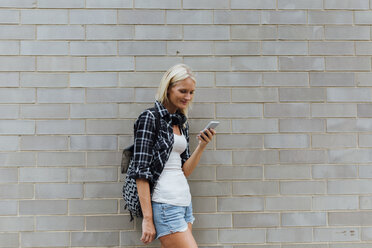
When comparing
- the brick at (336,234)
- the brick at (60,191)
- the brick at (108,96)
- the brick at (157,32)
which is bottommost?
the brick at (336,234)

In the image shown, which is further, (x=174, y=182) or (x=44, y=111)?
(x=44, y=111)

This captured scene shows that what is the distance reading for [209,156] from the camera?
338cm

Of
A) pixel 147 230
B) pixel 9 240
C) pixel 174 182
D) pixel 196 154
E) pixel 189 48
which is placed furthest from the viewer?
pixel 189 48

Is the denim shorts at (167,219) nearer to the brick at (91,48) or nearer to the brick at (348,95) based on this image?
the brick at (91,48)

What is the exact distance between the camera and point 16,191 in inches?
130

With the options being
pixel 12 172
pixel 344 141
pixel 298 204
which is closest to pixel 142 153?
pixel 12 172

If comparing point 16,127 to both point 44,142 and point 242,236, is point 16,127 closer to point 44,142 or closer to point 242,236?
point 44,142

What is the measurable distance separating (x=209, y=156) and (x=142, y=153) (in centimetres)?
101

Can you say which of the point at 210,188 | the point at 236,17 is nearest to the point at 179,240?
the point at 210,188

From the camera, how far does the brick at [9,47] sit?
3.33 m

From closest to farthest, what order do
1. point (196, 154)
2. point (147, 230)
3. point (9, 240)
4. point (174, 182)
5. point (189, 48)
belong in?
point (147, 230)
point (174, 182)
point (196, 154)
point (9, 240)
point (189, 48)

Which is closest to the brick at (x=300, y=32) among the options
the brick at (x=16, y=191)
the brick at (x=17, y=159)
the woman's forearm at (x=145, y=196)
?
the woman's forearm at (x=145, y=196)

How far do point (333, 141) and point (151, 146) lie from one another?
6.04 feet

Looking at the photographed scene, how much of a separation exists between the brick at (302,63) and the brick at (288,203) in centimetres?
120
